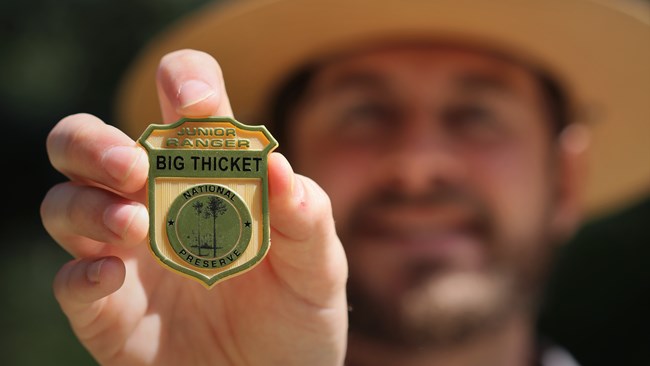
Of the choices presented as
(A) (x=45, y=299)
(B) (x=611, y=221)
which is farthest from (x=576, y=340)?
(A) (x=45, y=299)

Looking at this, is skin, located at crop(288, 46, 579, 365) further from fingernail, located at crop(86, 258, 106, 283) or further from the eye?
fingernail, located at crop(86, 258, 106, 283)

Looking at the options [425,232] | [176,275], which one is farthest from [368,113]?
[176,275]

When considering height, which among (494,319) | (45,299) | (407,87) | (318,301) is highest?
(45,299)

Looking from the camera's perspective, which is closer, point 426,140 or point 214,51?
point 426,140

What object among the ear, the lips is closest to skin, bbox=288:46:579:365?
the lips

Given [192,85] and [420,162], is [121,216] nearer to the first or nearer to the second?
[192,85]

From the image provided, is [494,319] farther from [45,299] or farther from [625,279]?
[45,299]

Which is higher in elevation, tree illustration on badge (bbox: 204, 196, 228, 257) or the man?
the man
